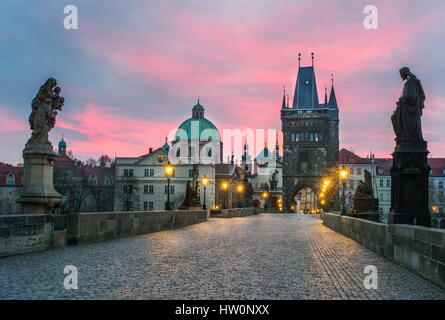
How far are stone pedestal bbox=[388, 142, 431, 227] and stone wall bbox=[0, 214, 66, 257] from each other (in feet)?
26.2

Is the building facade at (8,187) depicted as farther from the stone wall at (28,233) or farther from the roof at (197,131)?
the stone wall at (28,233)

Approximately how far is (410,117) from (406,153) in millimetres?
911

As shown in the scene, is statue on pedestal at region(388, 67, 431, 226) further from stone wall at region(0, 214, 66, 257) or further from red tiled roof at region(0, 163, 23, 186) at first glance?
red tiled roof at region(0, 163, 23, 186)

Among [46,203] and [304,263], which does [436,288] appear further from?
[46,203]

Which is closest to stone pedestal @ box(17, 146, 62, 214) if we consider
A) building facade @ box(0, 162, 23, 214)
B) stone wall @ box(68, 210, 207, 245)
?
stone wall @ box(68, 210, 207, 245)

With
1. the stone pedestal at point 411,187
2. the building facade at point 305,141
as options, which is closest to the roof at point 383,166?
the building facade at point 305,141

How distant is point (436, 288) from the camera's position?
6.42 m

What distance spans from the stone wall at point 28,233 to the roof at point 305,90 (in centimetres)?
8779

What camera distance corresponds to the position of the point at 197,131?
313 feet

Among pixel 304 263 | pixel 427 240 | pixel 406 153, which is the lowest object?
pixel 304 263

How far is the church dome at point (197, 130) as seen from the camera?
94.7 m

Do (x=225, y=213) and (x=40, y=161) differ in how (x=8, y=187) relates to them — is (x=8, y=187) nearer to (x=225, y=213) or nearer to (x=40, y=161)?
(x=225, y=213)

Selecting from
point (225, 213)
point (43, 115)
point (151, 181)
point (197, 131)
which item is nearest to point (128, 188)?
point (151, 181)
